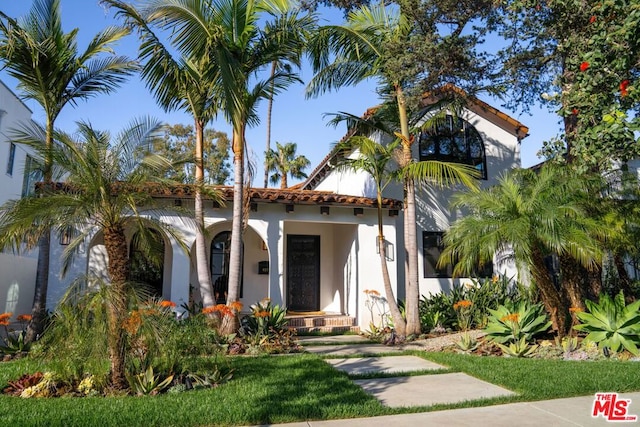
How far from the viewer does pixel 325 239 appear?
15109mm

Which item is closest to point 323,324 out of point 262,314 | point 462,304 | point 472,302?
point 262,314

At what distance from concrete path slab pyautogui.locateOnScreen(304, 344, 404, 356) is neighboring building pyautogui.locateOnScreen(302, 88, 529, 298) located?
3.41 m

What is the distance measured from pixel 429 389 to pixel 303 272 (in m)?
8.70

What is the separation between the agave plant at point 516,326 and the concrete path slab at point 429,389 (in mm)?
2194

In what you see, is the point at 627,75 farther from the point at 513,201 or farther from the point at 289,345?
the point at 289,345


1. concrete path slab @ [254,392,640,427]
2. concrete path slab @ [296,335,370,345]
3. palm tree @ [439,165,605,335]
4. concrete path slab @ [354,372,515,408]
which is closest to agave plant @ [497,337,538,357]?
palm tree @ [439,165,605,335]

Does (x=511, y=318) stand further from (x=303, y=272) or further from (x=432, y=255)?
(x=303, y=272)

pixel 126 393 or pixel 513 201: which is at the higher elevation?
pixel 513 201

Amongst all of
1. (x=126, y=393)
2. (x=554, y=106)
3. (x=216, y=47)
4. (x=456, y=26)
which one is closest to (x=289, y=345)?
(x=126, y=393)

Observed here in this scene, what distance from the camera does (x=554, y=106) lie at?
9.13 m

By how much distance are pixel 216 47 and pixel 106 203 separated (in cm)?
448

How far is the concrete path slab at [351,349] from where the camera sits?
30.6ft

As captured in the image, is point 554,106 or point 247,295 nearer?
point 554,106

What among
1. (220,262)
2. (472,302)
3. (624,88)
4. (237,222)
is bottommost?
(472,302)
